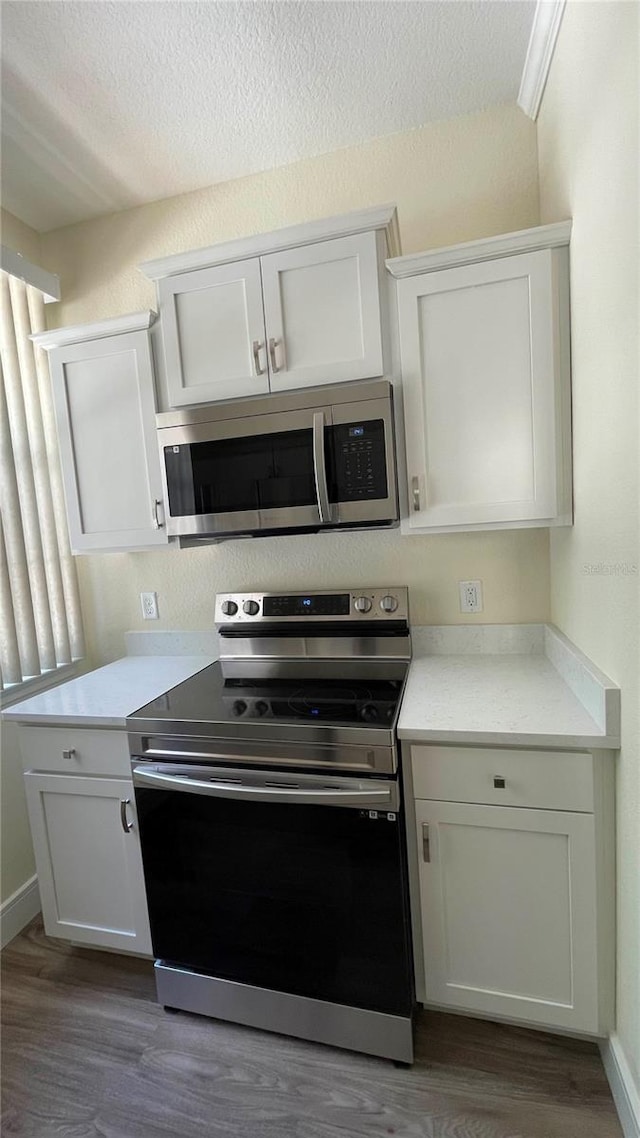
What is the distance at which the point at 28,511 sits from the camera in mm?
2053

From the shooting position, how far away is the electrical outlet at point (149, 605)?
2.27m

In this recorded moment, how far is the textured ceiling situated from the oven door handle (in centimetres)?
199

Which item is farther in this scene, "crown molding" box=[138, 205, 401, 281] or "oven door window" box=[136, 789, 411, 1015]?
"crown molding" box=[138, 205, 401, 281]

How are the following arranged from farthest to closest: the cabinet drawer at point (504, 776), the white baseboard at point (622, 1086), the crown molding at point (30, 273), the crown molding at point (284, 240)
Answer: the crown molding at point (30, 273), the crown molding at point (284, 240), the cabinet drawer at point (504, 776), the white baseboard at point (622, 1086)

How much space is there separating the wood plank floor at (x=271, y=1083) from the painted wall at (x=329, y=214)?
1.23 m

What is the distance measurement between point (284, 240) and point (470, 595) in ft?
4.24

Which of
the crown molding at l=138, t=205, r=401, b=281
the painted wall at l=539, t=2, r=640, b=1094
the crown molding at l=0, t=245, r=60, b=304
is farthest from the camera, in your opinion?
the crown molding at l=0, t=245, r=60, b=304

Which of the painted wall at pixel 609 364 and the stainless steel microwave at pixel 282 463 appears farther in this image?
the stainless steel microwave at pixel 282 463

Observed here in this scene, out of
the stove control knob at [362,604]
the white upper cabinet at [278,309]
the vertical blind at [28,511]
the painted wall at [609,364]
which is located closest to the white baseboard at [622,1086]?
the painted wall at [609,364]

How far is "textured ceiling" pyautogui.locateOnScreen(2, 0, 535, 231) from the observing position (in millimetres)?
1363

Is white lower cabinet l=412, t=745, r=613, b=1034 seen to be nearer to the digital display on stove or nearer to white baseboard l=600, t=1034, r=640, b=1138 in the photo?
white baseboard l=600, t=1034, r=640, b=1138

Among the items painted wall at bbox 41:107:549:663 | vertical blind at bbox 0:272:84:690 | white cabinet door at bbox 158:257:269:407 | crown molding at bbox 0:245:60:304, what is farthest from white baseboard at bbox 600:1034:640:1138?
crown molding at bbox 0:245:60:304

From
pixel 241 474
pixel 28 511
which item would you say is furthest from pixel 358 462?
pixel 28 511

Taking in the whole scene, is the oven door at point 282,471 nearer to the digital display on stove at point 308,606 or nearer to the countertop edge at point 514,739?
the digital display on stove at point 308,606
